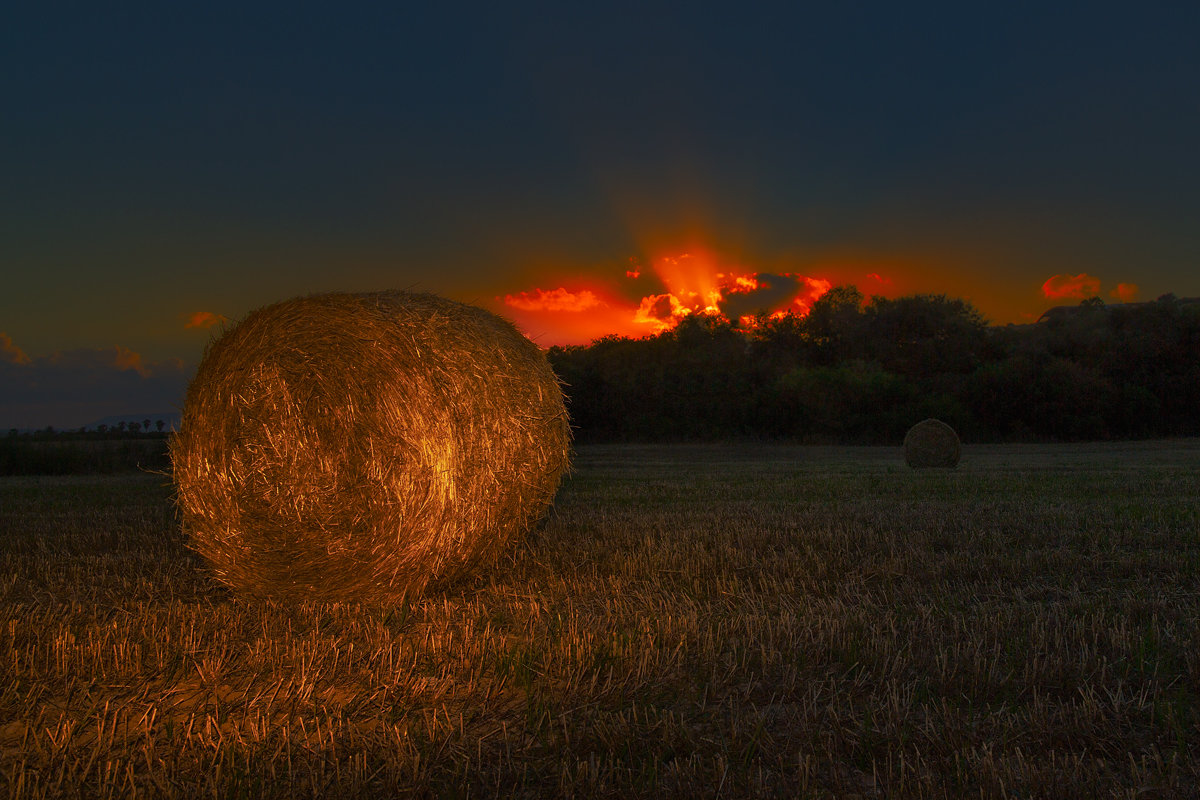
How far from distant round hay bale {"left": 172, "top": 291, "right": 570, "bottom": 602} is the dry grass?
0.98 feet

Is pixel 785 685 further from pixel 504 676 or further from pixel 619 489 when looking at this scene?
pixel 619 489

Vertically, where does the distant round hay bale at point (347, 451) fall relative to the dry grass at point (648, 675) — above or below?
A: above

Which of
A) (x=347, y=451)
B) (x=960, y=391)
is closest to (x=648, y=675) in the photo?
(x=347, y=451)

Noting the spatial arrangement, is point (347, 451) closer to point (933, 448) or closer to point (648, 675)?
point (648, 675)

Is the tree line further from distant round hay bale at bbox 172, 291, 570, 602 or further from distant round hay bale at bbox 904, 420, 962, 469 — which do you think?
distant round hay bale at bbox 172, 291, 570, 602

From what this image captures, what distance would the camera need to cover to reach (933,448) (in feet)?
62.8

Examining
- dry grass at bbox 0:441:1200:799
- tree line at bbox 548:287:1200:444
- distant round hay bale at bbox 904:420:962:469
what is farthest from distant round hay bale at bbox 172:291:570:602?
tree line at bbox 548:287:1200:444

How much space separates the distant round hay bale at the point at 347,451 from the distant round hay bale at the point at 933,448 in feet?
48.2

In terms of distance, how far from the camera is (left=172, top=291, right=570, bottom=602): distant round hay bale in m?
5.93

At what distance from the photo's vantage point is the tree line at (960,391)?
34.4 m

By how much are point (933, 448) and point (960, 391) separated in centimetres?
1843

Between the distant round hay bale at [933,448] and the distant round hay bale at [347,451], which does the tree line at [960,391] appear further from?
the distant round hay bale at [347,451]

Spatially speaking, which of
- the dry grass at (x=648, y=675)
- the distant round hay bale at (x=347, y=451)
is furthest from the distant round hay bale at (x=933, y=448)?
the distant round hay bale at (x=347, y=451)

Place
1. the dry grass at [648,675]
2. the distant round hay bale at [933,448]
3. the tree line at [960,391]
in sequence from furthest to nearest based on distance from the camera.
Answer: the tree line at [960,391] < the distant round hay bale at [933,448] < the dry grass at [648,675]
